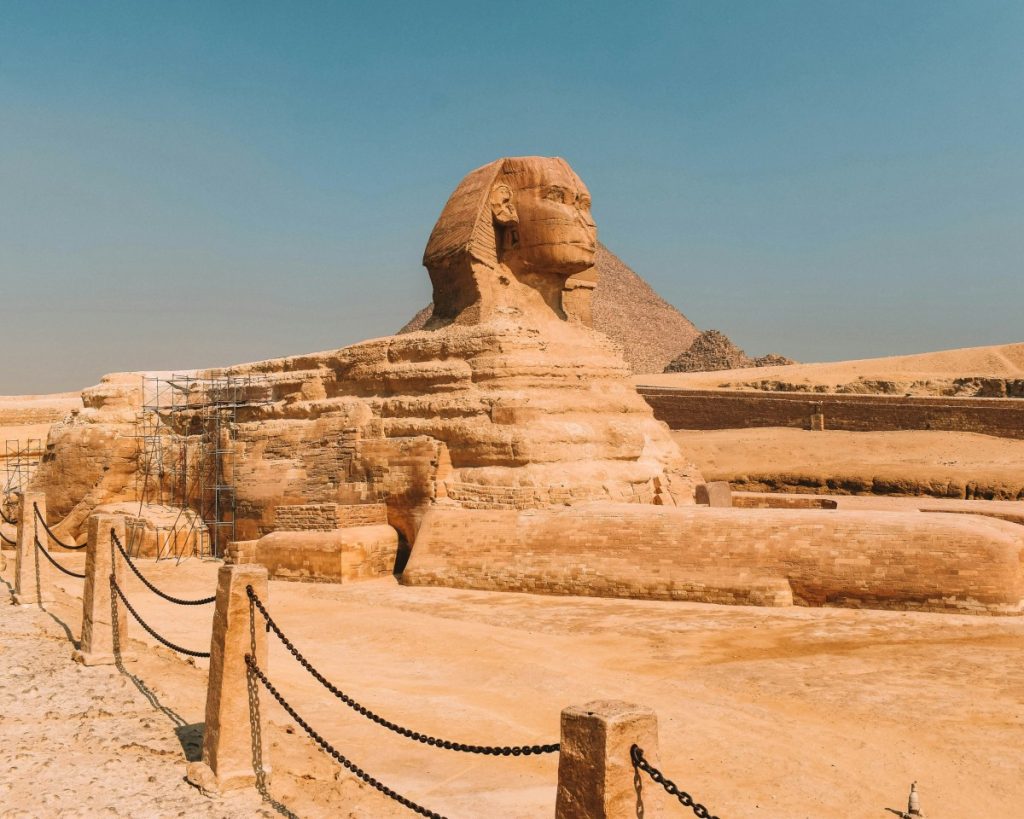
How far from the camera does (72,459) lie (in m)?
16.0

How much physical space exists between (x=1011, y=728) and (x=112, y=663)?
5799mm

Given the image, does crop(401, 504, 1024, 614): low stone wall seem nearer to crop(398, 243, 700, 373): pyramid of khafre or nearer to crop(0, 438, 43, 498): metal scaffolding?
crop(0, 438, 43, 498): metal scaffolding

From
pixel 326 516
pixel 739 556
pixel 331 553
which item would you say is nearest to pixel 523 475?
pixel 331 553

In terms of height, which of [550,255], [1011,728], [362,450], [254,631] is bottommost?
[1011,728]

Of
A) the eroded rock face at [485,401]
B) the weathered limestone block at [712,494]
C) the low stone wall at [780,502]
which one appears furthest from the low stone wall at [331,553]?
the low stone wall at [780,502]

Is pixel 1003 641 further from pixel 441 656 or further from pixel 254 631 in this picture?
pixel 254 631

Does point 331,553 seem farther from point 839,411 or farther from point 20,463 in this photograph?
point 839,411

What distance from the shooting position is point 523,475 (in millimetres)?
10547

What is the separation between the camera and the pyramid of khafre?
157ft

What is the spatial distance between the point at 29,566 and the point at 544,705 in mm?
5705

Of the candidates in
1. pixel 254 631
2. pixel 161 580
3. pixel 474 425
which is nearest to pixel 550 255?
pixel 474 425

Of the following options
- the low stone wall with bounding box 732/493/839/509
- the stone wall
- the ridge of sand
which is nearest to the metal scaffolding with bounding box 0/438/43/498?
the stone wall

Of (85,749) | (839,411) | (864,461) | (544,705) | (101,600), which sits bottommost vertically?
(544,705)

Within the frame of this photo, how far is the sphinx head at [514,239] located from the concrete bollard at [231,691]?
25.4ft
